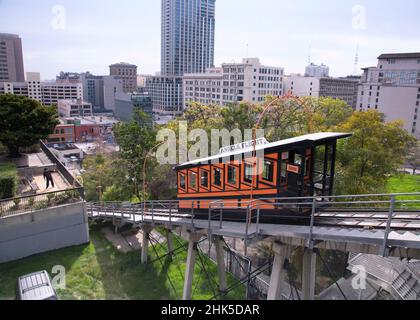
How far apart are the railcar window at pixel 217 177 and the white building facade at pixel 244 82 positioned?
57.0 m

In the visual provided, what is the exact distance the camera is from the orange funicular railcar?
8.55 meters

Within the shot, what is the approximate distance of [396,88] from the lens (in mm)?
57125

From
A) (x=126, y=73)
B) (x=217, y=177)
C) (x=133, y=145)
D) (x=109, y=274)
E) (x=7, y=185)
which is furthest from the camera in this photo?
(x=126, y=73)

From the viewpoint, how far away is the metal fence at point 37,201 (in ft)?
41.4

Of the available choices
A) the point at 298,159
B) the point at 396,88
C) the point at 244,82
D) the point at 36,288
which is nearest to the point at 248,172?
the point at 298,159

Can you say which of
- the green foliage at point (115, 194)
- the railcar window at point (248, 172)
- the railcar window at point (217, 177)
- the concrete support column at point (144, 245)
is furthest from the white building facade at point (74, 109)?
the railcar window at point (248, 172)

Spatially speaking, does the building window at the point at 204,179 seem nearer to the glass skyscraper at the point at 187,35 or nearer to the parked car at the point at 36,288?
the parked car at the point at 36,288

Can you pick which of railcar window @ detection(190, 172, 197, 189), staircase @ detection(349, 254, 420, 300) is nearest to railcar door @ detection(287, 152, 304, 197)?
railcar window @ detection(190, 172, 197, 189)

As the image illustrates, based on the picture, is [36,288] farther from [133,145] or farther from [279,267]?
[133,145]

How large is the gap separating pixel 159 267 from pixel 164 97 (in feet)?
346

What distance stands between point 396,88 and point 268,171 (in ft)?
195

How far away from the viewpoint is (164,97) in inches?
4530

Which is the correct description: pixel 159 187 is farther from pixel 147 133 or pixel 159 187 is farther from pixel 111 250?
pixel 111 250
